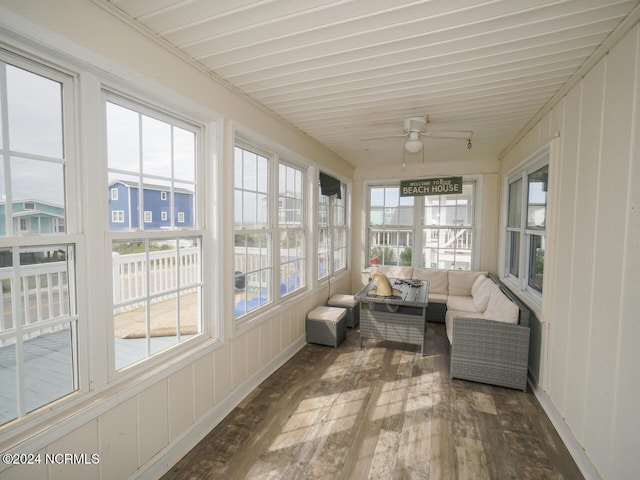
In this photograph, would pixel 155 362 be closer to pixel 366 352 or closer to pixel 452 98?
pixel 366 352

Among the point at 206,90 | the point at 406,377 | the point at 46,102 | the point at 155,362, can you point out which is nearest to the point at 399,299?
the point at 406,377

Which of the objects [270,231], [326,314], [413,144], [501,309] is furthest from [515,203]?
[270,231]

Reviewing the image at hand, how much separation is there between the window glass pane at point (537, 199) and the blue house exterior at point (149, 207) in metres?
3.32

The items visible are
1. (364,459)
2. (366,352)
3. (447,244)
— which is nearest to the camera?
(364,459)

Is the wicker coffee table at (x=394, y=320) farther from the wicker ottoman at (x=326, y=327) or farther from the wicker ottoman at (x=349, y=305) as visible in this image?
the wicker ottoman at (x=349, y=305)

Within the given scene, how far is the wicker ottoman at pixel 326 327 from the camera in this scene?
3.80 meters

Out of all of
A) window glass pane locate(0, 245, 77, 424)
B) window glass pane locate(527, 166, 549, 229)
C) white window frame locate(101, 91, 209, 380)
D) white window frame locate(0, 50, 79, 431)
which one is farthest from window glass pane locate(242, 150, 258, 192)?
window glass pane locate(527, 166, 549, 229)

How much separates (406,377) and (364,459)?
1278mm

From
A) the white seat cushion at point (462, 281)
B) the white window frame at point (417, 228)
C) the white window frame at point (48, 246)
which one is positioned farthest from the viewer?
the white window frame at point (417, 228)

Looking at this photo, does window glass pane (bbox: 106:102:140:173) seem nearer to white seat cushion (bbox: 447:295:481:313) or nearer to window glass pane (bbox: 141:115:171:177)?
window glass pane (bbox: 141:115:171:177)

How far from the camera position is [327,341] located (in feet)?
12.6

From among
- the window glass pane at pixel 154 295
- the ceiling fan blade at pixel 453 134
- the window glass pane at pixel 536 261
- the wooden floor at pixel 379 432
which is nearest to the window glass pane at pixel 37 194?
the window glass pane at pixel 154 295

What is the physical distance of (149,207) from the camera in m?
1.89

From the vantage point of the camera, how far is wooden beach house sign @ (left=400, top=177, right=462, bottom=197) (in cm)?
463
